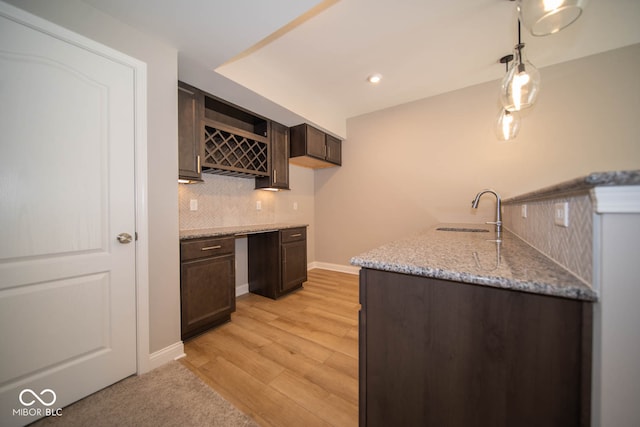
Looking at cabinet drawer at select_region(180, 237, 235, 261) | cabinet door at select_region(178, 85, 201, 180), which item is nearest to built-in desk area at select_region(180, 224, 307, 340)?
cabinet drawer at select_region(180, 237, 235, 261)

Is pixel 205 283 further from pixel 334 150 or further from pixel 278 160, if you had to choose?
pixel 334 150

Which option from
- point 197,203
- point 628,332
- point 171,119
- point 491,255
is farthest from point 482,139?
point 197,203

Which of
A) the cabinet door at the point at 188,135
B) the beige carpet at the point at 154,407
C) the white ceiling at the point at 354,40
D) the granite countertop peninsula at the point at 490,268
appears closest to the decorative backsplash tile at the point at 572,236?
the granite countertop peninsula at the point at 490,268

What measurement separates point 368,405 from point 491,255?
800 millimetres

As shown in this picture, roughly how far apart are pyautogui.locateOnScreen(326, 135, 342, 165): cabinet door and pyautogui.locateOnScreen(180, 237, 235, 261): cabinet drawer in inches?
83.9

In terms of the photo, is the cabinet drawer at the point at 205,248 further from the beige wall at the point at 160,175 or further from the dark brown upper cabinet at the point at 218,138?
the dark brown upper cabinet at the point at 218,138

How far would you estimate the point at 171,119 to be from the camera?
1689 millimetres

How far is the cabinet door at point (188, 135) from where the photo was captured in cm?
198

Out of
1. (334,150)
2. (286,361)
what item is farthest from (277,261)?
(334,150)

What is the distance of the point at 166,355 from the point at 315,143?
2.90m

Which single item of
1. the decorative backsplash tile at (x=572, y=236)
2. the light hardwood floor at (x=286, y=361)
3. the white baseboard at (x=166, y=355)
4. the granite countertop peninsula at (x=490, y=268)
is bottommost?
the light hardwood floor at (x=286, y=361)

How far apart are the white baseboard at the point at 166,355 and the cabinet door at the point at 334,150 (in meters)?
2.96

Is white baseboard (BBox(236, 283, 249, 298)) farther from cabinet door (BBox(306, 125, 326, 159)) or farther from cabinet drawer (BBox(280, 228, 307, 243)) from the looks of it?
cabinet door (BBox(306, 125, 326, 159))

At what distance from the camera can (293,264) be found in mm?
2959
